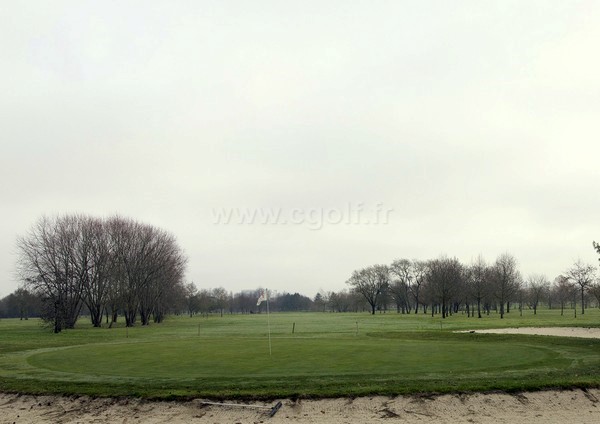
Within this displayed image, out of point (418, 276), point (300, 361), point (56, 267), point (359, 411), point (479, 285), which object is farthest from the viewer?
point (418, 276)

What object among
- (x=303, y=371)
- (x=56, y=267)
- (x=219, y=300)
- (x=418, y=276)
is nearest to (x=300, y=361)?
(x=303, y=371)

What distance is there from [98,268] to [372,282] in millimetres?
94311

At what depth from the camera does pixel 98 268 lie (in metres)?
78.1

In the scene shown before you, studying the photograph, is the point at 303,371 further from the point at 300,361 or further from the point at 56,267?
the point at 56,267

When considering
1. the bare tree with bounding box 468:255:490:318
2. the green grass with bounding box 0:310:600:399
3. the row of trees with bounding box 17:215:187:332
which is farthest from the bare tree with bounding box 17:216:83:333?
the bare tree with bounding box 468:255:490:318

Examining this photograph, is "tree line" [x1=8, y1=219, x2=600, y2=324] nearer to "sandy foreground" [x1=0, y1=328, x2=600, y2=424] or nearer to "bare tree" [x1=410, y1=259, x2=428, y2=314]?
"bare tree" [x1=410, y1=259, x2=428, y2=314]

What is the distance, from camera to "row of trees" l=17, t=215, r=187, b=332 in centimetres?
7168

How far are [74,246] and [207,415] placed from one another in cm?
7016

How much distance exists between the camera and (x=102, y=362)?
76.7 ft

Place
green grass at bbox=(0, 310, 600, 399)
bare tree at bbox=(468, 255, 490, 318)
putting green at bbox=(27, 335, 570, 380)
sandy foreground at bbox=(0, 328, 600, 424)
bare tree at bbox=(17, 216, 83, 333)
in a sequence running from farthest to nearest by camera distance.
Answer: bare tree at bbox=(468, 255, 490, 318), bare tree at bbox=(17, 216, 83, 333), putting green at bbox=(27, 335, 570, 380), green grass at bbox=(0, 310, 600, 399), sandy foreground at bbox=(0, 328, 600, 424)

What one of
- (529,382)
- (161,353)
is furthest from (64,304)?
(529,382)

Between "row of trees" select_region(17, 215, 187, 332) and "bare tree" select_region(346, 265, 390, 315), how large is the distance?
2915 inches

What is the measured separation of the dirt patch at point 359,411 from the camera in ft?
44.9

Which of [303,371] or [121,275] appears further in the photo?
[121,275]
